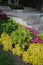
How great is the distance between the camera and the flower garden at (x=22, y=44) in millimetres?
7057

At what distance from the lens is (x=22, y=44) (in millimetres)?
7930

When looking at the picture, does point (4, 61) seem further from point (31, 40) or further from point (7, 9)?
point (7, 9)

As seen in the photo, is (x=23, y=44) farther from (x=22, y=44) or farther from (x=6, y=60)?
(x=6, y=60)

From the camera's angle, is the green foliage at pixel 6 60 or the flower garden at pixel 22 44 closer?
the green foliage at pixel 6 60

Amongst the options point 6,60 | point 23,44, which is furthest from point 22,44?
point 6,60

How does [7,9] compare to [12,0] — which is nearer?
[7,9]

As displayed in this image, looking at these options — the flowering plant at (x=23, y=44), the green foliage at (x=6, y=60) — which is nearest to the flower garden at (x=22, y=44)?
the flowering plant at (x=23, y=44)

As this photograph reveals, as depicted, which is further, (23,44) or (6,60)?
(23,44)

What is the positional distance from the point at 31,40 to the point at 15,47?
0.51 m

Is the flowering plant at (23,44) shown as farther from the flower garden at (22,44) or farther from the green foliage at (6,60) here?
the green foliage at (6,60)

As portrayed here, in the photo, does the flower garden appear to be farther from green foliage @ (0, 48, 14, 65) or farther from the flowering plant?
green foliage @ (0, 48, 14, 65)

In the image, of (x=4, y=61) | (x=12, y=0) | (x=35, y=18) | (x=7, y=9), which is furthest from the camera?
(x=12, y=0)

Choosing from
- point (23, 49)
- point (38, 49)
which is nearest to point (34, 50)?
point (38, 49)

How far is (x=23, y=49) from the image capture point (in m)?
7.88
